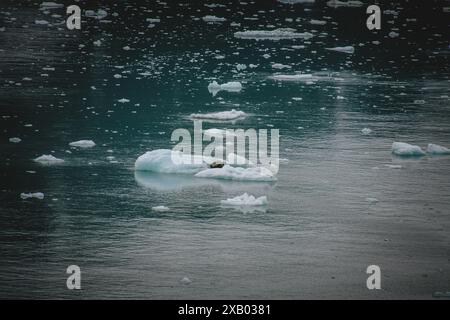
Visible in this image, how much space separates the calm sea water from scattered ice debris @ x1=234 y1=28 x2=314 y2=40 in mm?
1236

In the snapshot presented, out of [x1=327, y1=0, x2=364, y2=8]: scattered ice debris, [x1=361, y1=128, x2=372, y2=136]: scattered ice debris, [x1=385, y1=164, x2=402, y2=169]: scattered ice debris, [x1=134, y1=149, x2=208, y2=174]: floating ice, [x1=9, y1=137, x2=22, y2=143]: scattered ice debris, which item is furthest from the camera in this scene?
[x1=327, y1=0, x2=364, y2=8]: scattered ice debris

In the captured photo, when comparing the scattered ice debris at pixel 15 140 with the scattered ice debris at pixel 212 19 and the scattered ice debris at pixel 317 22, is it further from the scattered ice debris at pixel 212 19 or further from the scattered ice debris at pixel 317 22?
the scattered ice debris at pixel 317 22

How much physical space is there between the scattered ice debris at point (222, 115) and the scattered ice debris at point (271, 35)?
9.79 meters

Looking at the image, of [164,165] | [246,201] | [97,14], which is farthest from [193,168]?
[97,14]

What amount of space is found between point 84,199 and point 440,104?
789 centimetres

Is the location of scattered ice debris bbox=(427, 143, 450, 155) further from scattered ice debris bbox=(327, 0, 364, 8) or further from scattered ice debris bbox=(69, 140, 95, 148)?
scattered ice debris bbox=(327, 0, 364, 8)

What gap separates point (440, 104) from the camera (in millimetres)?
16906

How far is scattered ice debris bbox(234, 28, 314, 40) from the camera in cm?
2514

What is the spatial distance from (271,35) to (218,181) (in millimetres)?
14131

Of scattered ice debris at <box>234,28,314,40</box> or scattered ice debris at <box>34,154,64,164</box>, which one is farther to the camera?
scattered ice debris at <box>234,28,314,40</box>

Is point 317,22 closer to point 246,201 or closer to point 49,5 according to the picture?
point 49,5

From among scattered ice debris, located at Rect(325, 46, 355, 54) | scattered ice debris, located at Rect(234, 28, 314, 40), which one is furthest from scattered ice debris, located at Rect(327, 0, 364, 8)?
scattered ice debris, located at Rect(325, 46, 355, 54)

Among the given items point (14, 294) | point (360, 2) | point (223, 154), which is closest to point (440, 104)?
point (223, 154)

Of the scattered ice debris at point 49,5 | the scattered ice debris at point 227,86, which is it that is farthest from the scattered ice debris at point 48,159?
the scattered ice debris at point 49,5
